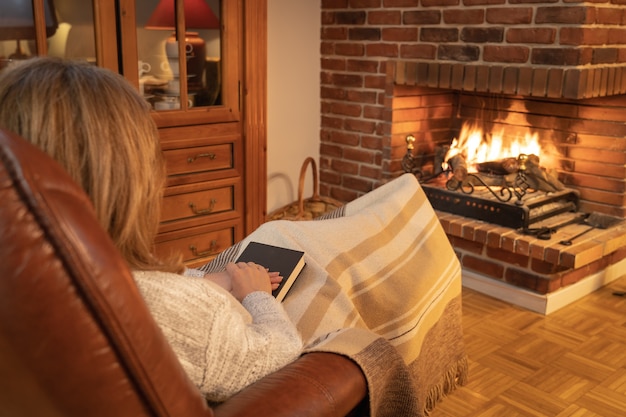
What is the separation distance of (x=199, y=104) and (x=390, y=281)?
5.46ft

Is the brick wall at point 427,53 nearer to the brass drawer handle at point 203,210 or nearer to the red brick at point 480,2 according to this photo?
the red brick at point 480,2

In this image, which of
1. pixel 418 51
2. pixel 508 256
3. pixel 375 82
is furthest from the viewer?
pixel 375 82

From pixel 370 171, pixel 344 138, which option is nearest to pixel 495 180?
pixel 370 171

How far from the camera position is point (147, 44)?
9.33 feet

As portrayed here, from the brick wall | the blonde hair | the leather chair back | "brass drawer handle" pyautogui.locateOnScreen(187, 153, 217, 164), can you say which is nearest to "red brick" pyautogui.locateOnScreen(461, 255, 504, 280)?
the brick wall

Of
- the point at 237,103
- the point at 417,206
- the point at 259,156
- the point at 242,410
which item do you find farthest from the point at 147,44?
the point at 242,410

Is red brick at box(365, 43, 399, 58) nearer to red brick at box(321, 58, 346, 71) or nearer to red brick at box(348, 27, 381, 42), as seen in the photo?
red brick at box(348, 27, 381, 42)

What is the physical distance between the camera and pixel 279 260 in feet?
4.91

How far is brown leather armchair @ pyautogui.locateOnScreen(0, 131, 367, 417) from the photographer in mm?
708

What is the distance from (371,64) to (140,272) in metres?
2.72

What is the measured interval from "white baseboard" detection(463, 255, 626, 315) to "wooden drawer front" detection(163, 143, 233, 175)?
1.29 metres

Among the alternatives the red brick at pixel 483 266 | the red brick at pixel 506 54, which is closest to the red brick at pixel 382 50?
the red brick at pixel 506 54

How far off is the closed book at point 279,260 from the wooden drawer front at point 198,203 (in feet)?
4.83

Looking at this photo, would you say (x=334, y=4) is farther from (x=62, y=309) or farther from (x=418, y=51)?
(x=62, y=309)
